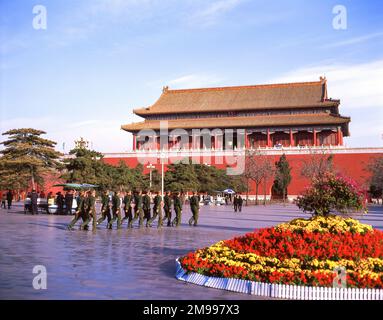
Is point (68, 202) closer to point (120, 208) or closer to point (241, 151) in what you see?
point (120, 208)

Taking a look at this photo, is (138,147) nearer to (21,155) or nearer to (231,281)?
(21,155)

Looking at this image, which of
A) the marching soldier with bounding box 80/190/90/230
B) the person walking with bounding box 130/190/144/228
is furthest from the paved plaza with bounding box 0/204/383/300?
the person walking with bounding box 130/190/144/228

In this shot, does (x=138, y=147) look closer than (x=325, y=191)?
No

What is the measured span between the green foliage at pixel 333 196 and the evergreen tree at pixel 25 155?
1296 inches

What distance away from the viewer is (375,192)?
5269 centimetres

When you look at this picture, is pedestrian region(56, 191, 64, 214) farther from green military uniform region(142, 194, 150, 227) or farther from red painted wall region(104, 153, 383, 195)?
red painted wall region(104, 153, 383, 195)

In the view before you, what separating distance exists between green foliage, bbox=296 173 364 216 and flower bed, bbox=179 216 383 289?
0.82ft

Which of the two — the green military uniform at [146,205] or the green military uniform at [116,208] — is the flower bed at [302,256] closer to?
the green military uniform at [116,208]

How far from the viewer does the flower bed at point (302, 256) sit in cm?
757

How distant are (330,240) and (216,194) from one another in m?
44.0

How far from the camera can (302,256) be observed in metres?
8.41

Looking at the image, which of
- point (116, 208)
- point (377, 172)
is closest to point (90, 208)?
point (116, 208)

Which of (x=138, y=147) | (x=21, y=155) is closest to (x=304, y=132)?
(x=138, y=147)

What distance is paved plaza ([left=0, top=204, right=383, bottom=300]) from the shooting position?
25.0 ft
